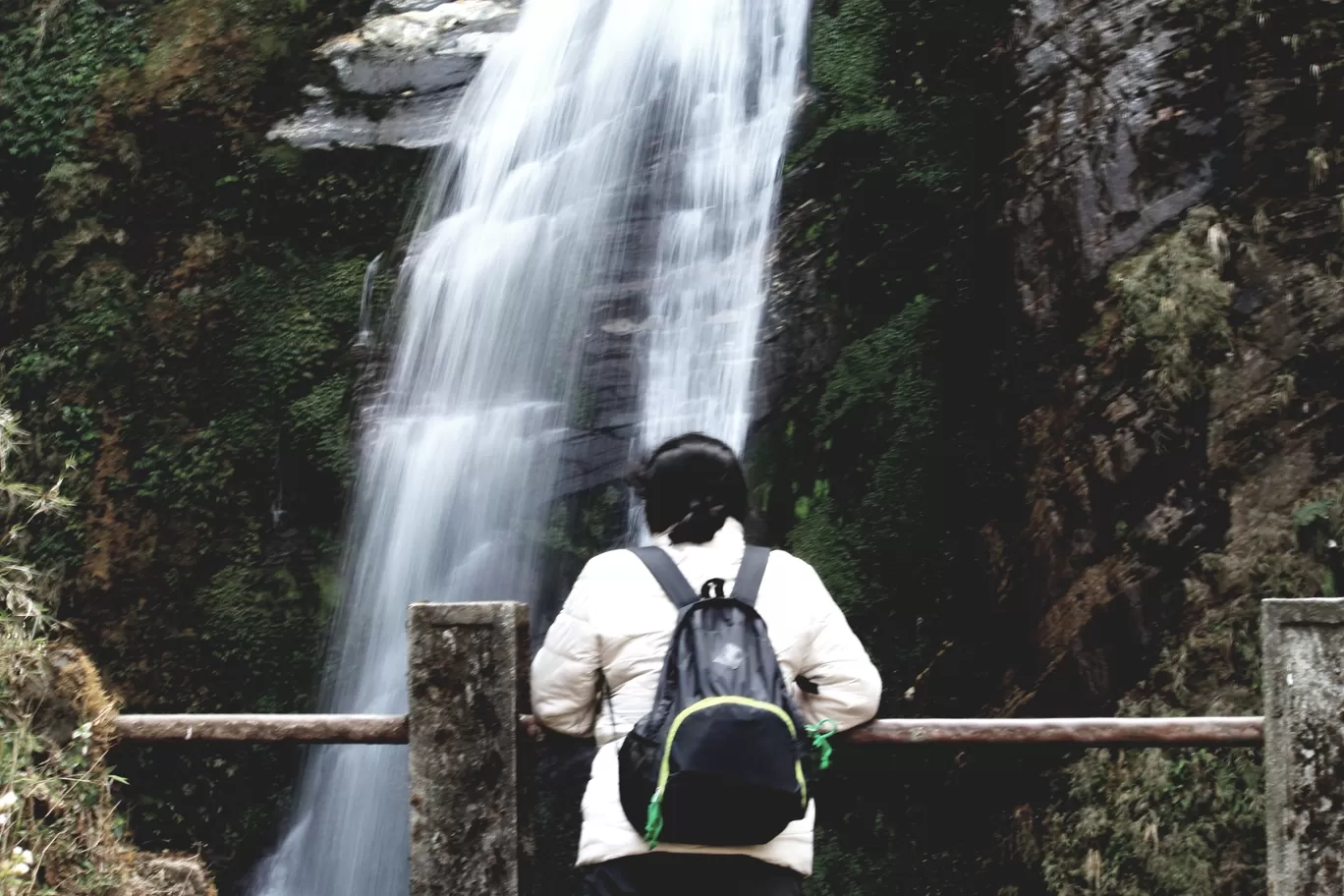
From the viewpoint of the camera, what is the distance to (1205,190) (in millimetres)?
6094

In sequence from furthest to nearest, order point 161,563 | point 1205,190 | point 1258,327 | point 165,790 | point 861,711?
point 161,563, point 165,790, point 1205,190, point 1258,327, point 861,711

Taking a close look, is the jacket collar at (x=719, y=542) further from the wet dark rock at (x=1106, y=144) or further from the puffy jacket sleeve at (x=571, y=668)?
the wet dark rock at (x=1106, y=144)

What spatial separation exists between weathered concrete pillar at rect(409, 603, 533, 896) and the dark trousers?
2.10 ft

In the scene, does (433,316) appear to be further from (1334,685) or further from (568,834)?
(1334,685)

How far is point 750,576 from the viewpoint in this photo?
2.94 metres

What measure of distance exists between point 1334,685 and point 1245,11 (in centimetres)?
399

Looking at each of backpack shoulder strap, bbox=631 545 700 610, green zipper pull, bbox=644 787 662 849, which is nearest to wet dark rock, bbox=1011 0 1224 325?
backpack shoulder strap, bbox=631 545 700 610

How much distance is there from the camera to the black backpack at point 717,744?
2.67 meters

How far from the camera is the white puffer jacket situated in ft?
9.48

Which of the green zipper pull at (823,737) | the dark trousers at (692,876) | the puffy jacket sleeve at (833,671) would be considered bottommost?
the dark trousers at (692,876)

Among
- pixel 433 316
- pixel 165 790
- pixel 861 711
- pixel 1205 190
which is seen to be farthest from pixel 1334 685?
pixel 165 790

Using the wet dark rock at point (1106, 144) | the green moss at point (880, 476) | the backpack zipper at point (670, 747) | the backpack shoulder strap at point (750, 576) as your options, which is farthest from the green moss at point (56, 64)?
the backpack zipper at point (670, 747)

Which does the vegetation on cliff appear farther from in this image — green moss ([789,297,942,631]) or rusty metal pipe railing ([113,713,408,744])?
green moss ([789,297,942,631])

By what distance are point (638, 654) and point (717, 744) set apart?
0.33m
